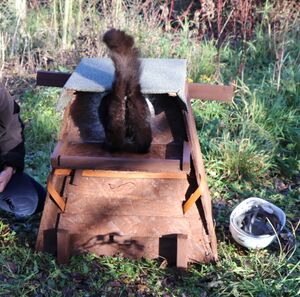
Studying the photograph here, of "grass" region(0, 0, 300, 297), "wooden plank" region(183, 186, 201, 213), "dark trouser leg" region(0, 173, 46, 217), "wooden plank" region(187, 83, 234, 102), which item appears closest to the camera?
"wooden plank" region(183, 186, 201, 213)

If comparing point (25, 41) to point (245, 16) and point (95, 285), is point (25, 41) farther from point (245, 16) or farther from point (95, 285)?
point (95, 285)

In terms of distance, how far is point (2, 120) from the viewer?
280 cm

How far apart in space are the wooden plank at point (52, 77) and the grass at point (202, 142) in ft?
2.94

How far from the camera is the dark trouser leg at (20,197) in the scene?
2.98 metres

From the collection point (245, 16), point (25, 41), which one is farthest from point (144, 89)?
point (25, 41)

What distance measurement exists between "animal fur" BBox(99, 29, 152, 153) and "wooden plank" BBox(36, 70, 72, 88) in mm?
433

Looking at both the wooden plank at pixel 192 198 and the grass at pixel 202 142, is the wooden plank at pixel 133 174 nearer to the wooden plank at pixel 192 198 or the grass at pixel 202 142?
the wooden plank at pixel 192 198

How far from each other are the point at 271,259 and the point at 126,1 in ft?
12.2

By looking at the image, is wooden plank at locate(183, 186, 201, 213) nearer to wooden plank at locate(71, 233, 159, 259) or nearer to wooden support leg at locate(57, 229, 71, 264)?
wooden plank at locate(71, 233, 159, 259)

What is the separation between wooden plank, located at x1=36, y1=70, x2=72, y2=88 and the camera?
2.82 metres

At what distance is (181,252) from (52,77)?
4.03ft

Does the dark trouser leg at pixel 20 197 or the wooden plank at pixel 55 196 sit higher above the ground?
the wooden plank at pixel 55 196

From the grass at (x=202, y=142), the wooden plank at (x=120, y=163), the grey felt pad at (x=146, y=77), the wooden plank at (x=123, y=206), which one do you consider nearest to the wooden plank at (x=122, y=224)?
the wooden plank at (x=123, y=206)

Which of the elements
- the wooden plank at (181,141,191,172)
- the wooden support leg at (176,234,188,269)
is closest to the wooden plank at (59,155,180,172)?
the wooden plank at (181,141,191,172)
